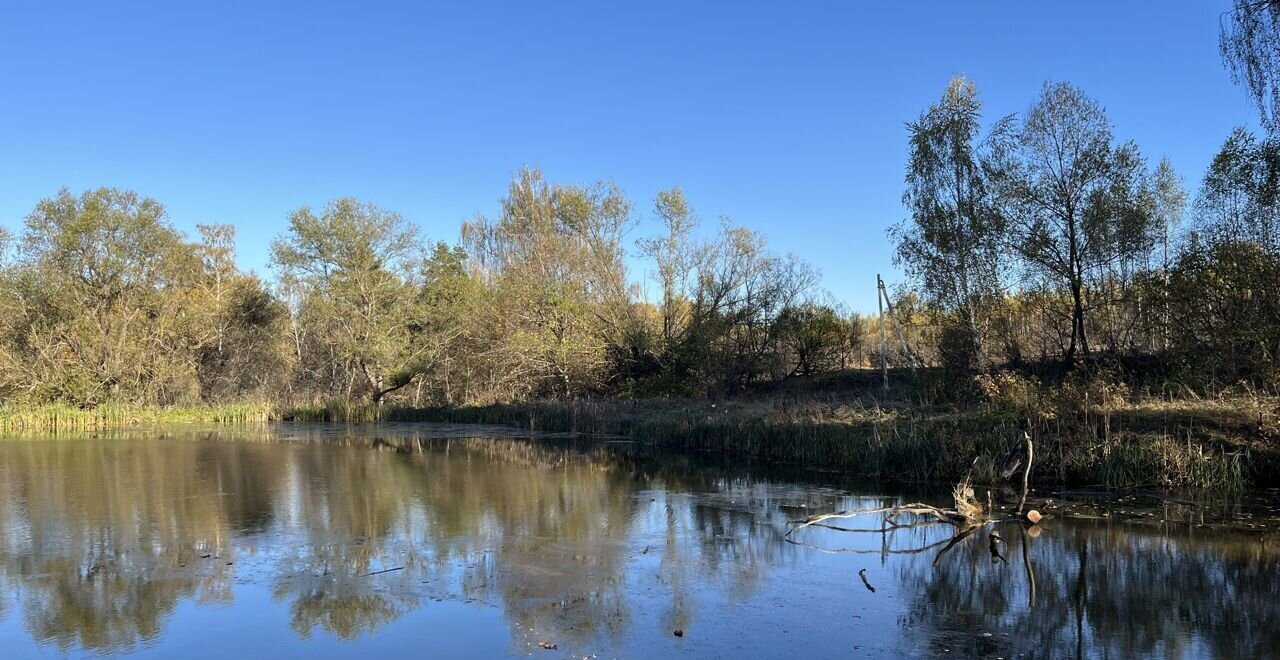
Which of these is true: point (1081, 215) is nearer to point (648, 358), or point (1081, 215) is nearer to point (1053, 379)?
point (1053, 379)

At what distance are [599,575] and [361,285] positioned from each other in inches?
1051

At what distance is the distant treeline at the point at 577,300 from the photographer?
1686 centimetres

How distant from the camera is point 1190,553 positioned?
A: 8.13 meters

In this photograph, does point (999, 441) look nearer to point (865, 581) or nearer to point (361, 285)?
point (865, 581)

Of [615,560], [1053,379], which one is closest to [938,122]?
[1053,379]

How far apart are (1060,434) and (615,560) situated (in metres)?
7.64

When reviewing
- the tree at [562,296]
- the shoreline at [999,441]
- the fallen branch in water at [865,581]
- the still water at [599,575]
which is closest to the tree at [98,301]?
the tree at [562,296]

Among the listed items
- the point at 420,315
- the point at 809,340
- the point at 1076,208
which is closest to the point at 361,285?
the point at 420,315

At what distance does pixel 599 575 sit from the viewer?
7.60m

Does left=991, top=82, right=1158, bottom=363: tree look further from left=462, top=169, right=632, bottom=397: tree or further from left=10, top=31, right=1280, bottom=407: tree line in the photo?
left=462, top=169, right=632, bottom=397: tree

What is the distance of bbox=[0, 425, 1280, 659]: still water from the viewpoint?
5.82 meters

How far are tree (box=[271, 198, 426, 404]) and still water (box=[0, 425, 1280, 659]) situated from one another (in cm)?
1866

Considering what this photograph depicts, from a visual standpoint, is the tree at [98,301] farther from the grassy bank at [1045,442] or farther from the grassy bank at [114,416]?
the grassy bank at [1045,442]

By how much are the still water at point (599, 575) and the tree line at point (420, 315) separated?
1446cm
